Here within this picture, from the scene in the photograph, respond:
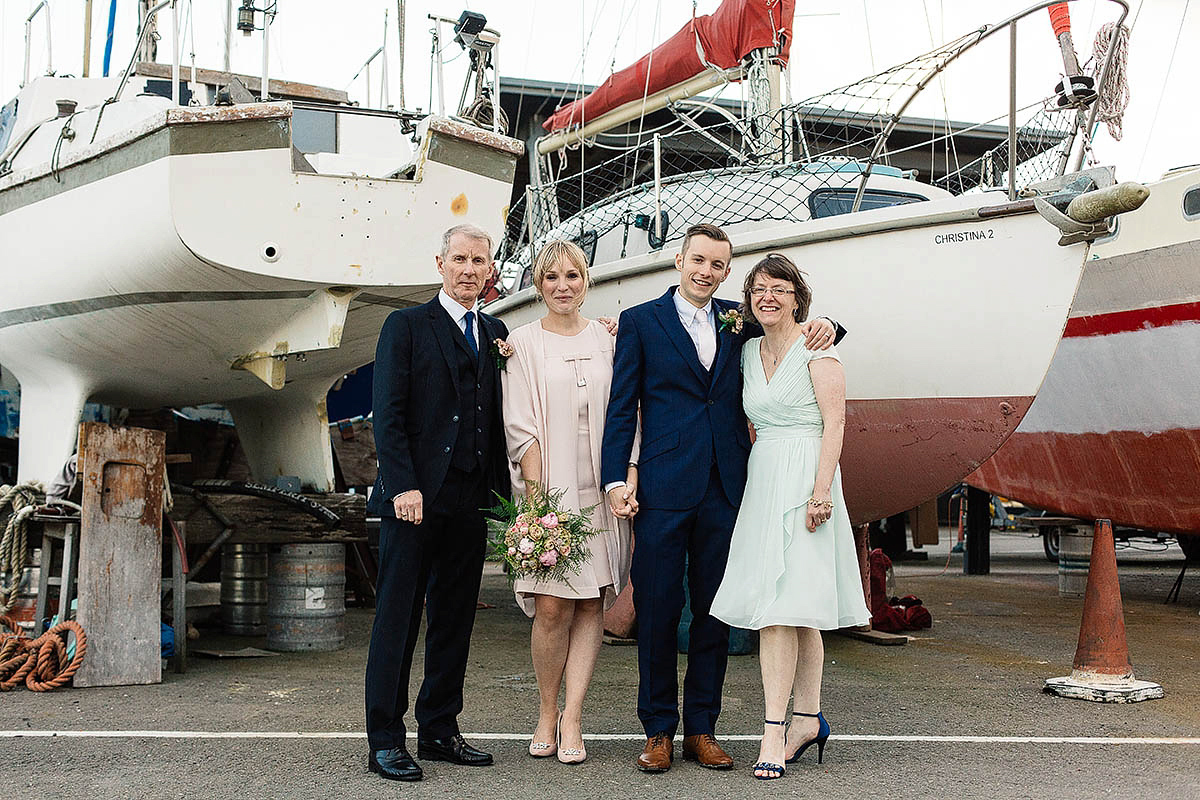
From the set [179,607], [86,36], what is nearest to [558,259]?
[179,607]

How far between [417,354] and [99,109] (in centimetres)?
363

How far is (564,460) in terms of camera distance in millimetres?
3594

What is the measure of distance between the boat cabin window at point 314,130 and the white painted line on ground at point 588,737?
3350mm

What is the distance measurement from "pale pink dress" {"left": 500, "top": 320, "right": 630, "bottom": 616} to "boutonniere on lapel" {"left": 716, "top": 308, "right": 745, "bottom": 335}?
0.41m

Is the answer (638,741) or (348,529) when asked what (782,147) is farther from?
(638,741)

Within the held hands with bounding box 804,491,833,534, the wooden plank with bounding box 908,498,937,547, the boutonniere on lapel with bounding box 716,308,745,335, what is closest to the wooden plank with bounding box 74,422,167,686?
the boutonniere on lapel with bounding box 716,308,745,335

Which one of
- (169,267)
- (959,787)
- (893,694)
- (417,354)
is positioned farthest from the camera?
(169,267)

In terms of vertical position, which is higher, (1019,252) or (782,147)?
(782,147)

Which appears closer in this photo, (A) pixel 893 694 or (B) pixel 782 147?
(A) pixel 893 694

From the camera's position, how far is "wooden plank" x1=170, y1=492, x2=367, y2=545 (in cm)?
589

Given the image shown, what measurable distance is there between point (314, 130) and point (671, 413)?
11.7 feet

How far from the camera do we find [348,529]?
6.21 meters

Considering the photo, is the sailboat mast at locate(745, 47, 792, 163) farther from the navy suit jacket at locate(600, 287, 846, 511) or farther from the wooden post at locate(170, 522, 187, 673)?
the wooden post at locate(170, 522, 187, 673)

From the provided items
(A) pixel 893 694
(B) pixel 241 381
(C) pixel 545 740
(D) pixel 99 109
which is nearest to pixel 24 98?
(D) pixel 99 109
